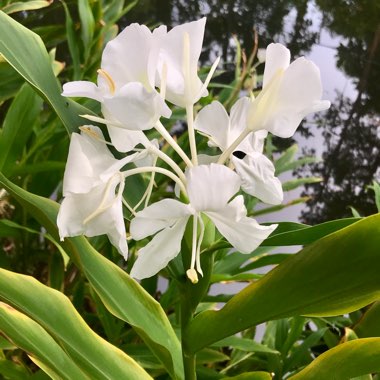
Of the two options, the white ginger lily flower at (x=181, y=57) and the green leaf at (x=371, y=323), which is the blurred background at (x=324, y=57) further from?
the white ginger lily flower at (x=181, y=57)

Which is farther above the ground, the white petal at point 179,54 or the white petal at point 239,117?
the white petal at point 179,54

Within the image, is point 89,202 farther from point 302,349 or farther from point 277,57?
point 302,349

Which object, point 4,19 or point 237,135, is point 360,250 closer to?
point 237,135

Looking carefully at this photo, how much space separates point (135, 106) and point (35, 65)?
0.15m

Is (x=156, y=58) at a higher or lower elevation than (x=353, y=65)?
lower

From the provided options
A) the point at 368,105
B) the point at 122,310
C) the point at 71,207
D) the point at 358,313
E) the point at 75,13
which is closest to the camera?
the point at 71,207

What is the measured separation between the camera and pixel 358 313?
84cm

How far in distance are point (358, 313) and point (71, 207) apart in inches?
25.2

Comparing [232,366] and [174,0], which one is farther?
[174,0]

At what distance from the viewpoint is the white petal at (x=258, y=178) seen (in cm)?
36

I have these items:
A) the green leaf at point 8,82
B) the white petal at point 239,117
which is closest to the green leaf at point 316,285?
the white petal at point 239,117

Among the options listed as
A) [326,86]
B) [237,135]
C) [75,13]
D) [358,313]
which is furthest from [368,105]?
[237,135]

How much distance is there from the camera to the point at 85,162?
13.7 inches

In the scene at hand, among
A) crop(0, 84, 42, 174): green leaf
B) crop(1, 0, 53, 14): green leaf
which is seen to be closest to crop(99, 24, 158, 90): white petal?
crop(0, 84, 42, 174): green leaf
